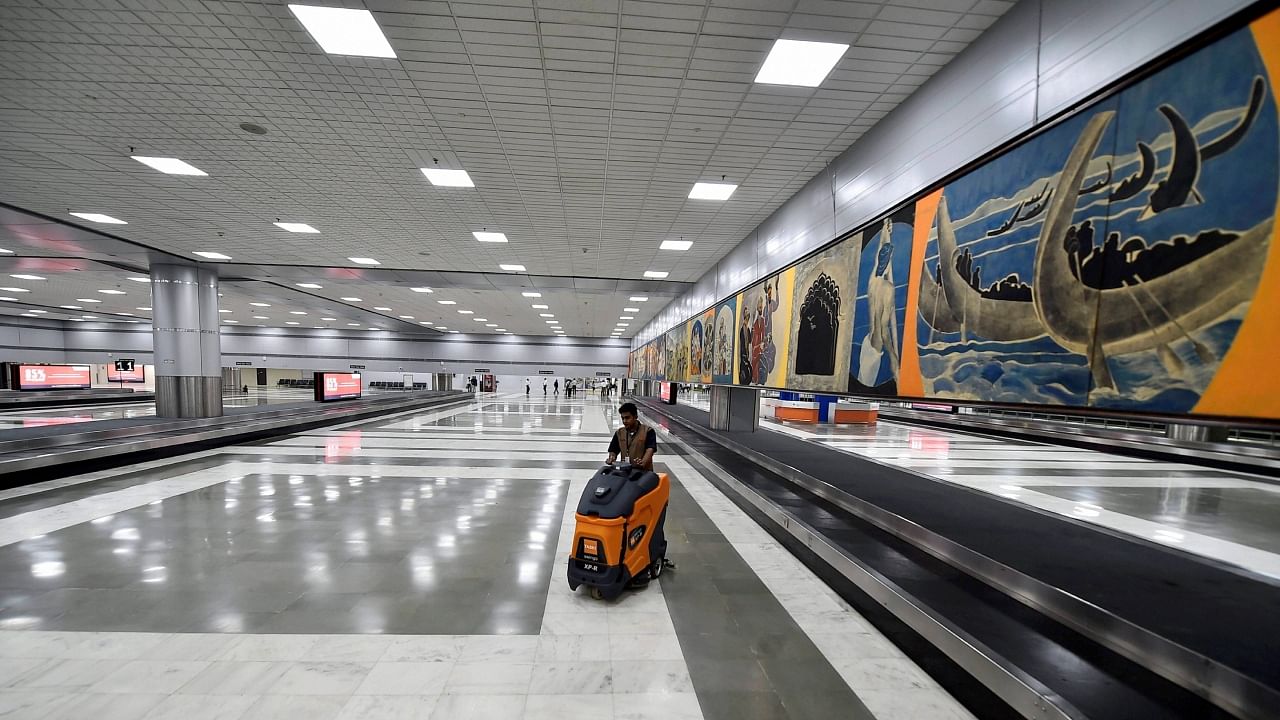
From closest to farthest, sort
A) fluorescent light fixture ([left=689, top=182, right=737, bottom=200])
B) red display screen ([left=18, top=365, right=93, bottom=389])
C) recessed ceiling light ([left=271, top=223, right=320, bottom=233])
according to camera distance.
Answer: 1. fluorescent light fixture ([left=689, top=182, right=737, bottom=200])
2. recessed ceiling light ([left=271, top=223, right=320, bottom=233])
3. red display screen ([left=18, top=365, right=93, bottom=389])

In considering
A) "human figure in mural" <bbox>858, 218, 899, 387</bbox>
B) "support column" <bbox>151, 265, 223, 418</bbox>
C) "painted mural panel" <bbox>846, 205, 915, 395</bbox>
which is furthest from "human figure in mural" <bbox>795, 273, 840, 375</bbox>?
"support column" <bbox>151, 265, 223, 418</bbox>

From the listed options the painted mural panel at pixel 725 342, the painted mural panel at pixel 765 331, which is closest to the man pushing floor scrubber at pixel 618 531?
the painted mural panel at pixel 765 331

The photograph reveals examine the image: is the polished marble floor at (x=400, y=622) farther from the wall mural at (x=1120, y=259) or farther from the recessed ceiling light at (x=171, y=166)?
the recessed ceiling light at (x=171, y=166)

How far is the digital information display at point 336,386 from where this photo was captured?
21.2 meters

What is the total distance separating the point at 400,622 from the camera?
11.8 feet

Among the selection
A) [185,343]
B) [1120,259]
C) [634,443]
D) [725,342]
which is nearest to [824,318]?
[634,443]

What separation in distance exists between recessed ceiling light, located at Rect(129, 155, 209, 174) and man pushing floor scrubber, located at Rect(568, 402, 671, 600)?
8.41 metres

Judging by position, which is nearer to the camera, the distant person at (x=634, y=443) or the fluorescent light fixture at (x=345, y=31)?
the fluorescent light fixture at (x=345, y=31)

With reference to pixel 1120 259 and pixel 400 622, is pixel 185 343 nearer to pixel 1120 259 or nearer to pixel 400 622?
pixel 400 622

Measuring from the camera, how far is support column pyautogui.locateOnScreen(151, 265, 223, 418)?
13.5m

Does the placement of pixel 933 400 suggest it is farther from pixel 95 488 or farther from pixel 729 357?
pixel 95 488

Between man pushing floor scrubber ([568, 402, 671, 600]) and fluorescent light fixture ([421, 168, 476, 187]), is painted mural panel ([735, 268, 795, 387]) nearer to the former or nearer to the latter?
man pushing floor scrubber ([568, 402, 671, 600])

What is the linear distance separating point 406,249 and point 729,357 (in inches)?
356

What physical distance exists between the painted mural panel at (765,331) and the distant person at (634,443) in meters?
4.06
